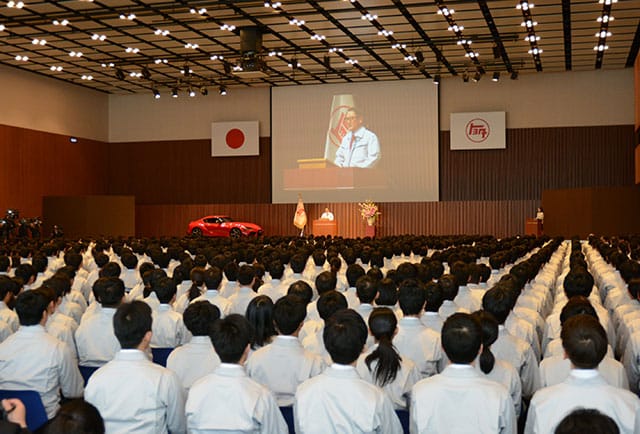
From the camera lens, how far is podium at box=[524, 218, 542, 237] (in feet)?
97.3

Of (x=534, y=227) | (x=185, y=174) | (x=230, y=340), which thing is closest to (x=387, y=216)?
(x=534, y=227)

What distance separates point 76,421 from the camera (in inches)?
98.9

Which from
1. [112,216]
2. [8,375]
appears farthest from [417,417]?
[112,216]

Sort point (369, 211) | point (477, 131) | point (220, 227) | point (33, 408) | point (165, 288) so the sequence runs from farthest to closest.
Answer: point (220, 227) → point (369, 211) → point (477, 131) → point (165, 288) → point (33, 408)

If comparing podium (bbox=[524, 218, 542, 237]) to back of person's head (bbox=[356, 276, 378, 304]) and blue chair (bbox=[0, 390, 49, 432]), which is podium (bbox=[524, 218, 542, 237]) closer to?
back of person's head (bbox=[356, 276, 378, 304])

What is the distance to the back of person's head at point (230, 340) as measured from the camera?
3.92m

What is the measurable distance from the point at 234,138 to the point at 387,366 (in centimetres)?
3104

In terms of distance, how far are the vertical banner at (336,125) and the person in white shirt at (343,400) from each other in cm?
2956

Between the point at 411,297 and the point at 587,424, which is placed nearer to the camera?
the point at 587,424

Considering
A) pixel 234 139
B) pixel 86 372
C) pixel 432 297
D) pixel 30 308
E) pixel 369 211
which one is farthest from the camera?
pixel 234 139

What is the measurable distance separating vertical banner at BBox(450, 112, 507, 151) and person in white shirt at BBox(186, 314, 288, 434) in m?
29.0

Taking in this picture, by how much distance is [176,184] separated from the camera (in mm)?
36000

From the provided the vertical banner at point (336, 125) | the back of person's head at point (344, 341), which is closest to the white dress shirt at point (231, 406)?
the back of person's head at point (344, 341)

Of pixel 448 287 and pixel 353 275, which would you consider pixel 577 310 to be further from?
pixel 353 275
